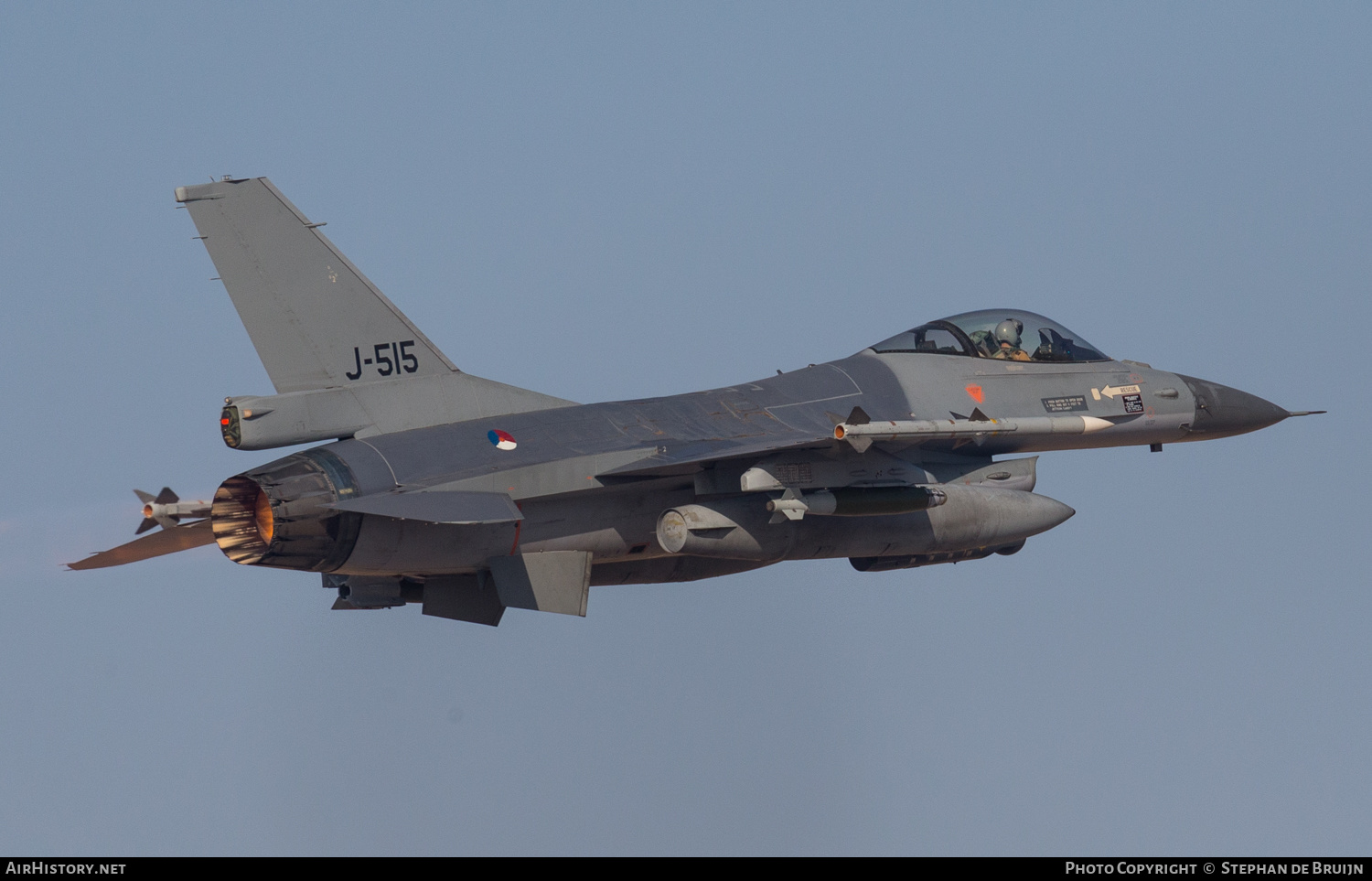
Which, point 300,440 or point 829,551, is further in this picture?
point 829,551

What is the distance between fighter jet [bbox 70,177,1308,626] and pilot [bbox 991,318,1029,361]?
7.36 feet

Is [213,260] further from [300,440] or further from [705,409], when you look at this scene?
[705,409]

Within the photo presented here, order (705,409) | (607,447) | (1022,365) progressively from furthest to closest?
(1022,365) → (705,409) → (607,447)

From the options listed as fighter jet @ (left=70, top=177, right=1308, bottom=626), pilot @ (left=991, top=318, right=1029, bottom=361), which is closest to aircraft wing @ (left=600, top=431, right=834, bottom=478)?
fighter jet @ (left=70, top=177, right=1308, bottom=626)

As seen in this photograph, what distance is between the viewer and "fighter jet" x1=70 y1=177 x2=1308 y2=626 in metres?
18.5

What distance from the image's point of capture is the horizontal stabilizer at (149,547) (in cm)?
1948

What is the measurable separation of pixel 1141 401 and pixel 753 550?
6100 mm

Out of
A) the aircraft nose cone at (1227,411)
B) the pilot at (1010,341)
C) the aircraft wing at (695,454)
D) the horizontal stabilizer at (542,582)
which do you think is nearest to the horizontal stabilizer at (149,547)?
the horizontal stabilizer at (542,582)

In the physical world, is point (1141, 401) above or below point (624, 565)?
above

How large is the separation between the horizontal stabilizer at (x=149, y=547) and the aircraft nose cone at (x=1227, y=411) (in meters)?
12.1

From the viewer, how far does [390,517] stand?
18.5m

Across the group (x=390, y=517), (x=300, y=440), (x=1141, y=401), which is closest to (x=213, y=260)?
(x=300, y=440)

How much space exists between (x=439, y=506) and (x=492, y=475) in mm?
1065

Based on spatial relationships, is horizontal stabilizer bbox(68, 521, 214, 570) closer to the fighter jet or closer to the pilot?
the fighter jet
